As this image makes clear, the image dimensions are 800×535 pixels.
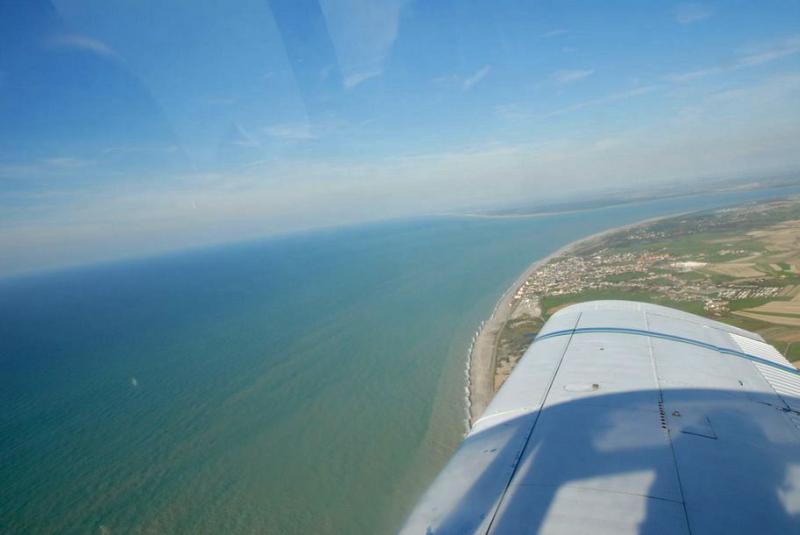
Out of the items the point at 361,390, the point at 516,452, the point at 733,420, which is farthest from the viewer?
the point at 361,390

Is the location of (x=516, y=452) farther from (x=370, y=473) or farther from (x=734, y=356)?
(x=370, y=473)

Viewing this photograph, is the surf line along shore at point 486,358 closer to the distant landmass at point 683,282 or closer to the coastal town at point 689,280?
the distant landmass at point 683,282

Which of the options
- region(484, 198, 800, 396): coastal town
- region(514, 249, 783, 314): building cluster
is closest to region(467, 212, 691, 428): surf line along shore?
region(484, 198, 800, 396): coastal town

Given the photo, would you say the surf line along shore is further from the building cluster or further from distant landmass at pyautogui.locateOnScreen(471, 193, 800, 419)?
the building cluster

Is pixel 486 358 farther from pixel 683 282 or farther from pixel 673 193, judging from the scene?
pixel 673 193

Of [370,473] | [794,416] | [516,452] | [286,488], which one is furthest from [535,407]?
[286,488]

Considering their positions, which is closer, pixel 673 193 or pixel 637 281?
pixel 637 281

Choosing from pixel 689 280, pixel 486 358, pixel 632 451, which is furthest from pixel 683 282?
pixel 632 451
